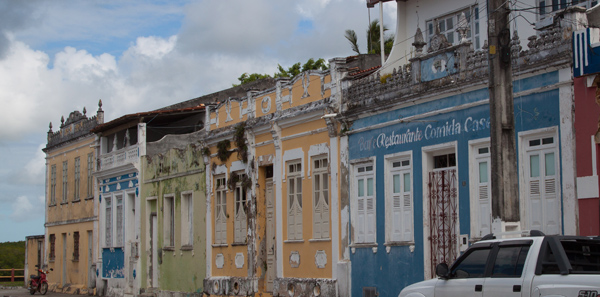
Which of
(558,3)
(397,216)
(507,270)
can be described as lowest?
(507,270)

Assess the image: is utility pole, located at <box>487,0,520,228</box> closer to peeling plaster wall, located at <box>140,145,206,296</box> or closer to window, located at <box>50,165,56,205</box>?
peeling plaster wall, located at <box>140,145,206,296</box>

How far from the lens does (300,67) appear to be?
42062 millimetres

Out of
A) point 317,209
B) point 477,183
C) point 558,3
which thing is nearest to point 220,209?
point 317,209

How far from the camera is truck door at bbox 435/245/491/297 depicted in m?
10.6

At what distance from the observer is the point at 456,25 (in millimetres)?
20484

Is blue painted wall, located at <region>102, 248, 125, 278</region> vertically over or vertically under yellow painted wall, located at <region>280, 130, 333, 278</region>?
under

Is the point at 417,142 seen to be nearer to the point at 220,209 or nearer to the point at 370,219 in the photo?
the point at 370,219

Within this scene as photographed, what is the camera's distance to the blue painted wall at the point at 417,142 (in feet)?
47.6

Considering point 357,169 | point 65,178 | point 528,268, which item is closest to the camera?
point 528,268

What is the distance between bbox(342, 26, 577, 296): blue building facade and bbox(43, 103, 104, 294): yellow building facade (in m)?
17.5

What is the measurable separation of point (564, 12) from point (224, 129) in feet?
40.5

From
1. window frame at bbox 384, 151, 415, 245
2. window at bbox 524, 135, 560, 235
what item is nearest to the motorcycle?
window frame at bbox 384, 151, 415, 245

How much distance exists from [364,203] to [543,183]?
5270mm

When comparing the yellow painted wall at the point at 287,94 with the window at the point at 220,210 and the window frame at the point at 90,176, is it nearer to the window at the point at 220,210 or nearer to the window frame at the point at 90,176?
the window at the point at 220,210
